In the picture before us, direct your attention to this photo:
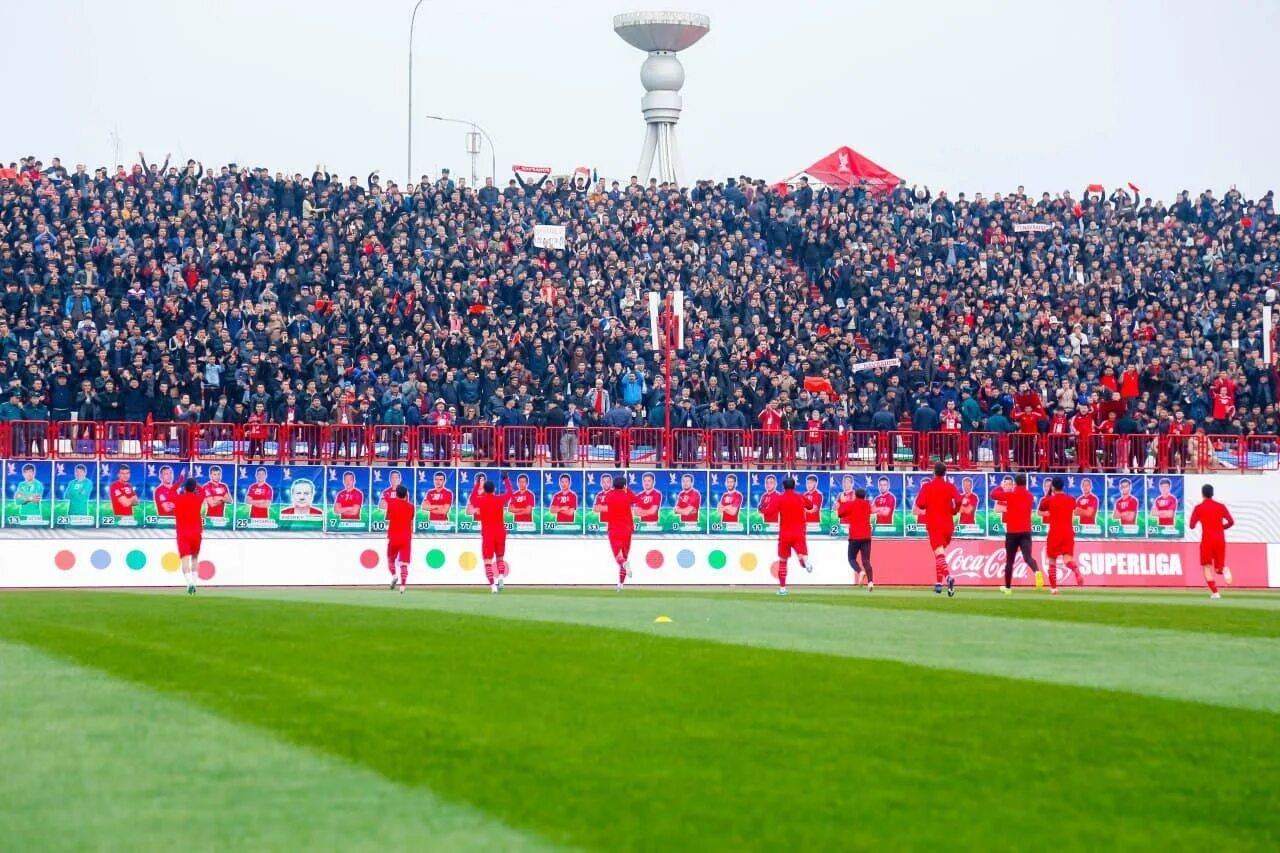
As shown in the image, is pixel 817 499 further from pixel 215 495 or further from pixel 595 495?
pixel 215 495

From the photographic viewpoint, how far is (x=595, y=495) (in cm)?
3728

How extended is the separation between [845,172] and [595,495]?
77.3 feet

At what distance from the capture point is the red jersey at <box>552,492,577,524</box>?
3716 cm

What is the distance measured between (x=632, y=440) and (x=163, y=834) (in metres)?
30.7

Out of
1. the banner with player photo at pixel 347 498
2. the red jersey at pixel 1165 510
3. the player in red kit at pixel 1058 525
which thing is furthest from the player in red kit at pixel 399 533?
the red jersey at pixel 1165 510

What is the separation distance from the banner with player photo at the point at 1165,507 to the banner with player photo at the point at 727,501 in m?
8.51

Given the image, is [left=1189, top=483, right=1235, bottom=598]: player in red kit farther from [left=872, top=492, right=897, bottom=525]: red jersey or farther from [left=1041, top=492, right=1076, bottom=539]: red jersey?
[left=872, top=492, right=897, bottom=525]: red jersey

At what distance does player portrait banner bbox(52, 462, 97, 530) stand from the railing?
43cm

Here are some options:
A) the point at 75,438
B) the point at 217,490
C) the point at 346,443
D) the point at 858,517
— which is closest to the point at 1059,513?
the point at 858,517

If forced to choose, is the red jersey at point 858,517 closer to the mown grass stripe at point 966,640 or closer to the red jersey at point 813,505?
the red jersey at point 813,505

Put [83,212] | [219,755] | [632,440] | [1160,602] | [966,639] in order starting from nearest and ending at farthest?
[219,755] → [966,639] → [1160,602] → [632,440] → [83,212]

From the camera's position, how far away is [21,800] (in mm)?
8055

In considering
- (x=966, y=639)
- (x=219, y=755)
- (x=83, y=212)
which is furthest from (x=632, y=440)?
(x=219, y=755)

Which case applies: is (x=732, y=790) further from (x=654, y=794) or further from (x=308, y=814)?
(x=308, y=814)
